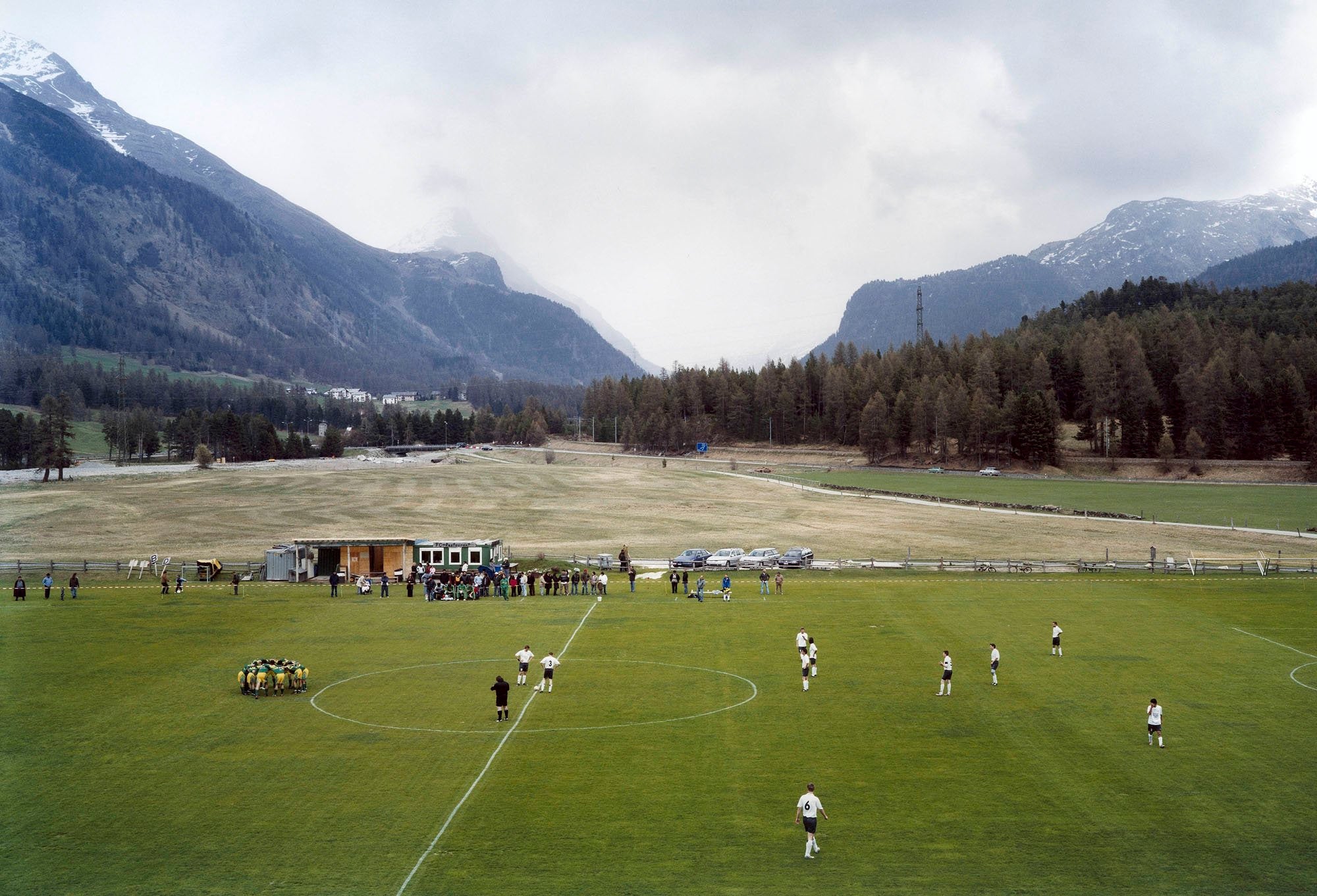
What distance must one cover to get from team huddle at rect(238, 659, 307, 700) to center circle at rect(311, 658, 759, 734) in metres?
1.35

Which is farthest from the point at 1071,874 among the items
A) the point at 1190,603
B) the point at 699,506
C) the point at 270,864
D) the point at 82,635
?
the point at 699,506

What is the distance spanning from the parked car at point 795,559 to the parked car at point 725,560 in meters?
3.49

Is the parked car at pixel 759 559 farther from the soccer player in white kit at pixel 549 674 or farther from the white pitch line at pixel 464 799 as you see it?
the white pitch line at pixel 464 799

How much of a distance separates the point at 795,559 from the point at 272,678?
4687 centimetres

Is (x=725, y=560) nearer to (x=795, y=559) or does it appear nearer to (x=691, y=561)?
(x=691, y=561)

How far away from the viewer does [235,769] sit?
1190 inches

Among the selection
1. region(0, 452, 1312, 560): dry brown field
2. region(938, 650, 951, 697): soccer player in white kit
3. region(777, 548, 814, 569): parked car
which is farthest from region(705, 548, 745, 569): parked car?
region(938, 650, 951, 697): soccer player in white kit

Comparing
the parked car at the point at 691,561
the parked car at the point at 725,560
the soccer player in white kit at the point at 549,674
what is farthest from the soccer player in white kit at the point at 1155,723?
the parked car at the point at 691,561

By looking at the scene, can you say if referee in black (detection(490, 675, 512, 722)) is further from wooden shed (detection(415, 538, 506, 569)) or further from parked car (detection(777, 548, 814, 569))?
parked car (detection(777, 548, 814, 569))

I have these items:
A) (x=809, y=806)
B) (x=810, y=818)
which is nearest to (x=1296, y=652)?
(x=809, y=806)

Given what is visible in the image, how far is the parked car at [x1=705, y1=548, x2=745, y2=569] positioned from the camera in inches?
2995

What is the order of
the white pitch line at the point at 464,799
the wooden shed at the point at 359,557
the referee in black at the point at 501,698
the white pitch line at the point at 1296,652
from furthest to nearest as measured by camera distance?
the wooden shed at the point at 359,557 → the white pitch line at the point at 1296,652 → the referee in black at the point at 501,698 → the white pitch line at the point at 464,799

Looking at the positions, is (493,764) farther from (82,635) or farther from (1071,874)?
(82,635)

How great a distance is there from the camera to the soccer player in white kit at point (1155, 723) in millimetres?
32000
